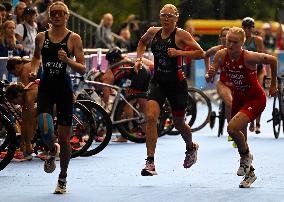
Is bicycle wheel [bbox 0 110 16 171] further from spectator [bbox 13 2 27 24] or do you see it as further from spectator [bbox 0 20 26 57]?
spectator [bbox 13 2 27 24]

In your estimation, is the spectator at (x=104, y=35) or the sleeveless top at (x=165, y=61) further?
the spectator at (x=104, y=35)

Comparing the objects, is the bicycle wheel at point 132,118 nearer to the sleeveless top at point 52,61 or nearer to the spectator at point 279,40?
the sleeveless top at point 52,61

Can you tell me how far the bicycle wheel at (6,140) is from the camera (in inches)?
599

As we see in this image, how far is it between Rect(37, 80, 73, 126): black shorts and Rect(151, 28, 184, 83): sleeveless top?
184cm

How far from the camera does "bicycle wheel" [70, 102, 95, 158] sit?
1717 cm

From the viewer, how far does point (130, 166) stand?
16.9 metres

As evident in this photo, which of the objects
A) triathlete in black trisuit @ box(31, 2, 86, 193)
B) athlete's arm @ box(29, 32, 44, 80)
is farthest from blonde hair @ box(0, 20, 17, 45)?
triathlete in black trisuit @ box(31, 2, 86, 193)

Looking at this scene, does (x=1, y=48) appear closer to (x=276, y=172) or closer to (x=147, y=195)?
(x=276, y=172)

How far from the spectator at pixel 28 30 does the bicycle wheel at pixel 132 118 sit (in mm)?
2061

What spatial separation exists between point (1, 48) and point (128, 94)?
2.13m

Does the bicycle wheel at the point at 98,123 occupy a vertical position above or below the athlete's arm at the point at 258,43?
below

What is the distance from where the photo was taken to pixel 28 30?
21.8 metres

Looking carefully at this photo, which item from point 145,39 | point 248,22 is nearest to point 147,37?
point 145,39

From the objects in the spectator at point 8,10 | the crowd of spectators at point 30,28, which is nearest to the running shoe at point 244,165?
the crowd of spectators at point 30,28
